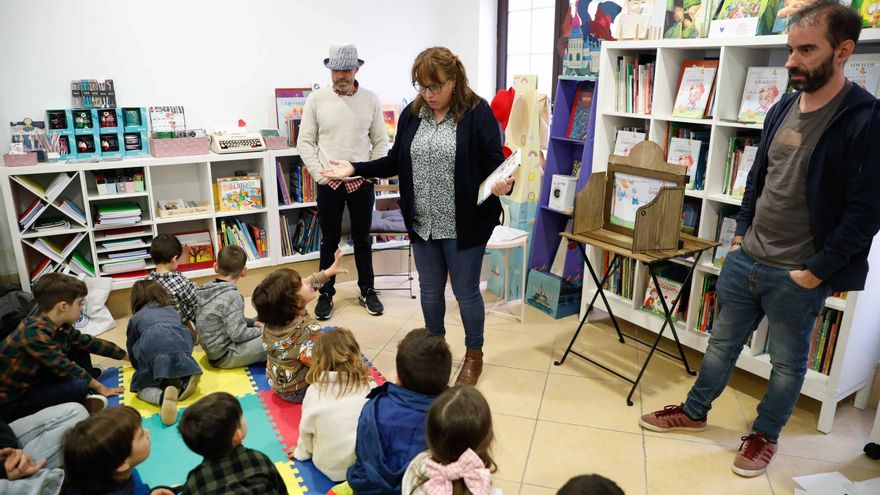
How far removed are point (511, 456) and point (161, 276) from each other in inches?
77.7

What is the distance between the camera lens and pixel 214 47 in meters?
4.20

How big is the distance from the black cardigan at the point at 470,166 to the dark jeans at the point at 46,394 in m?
1.59

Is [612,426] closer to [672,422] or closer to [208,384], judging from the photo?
[672,422]

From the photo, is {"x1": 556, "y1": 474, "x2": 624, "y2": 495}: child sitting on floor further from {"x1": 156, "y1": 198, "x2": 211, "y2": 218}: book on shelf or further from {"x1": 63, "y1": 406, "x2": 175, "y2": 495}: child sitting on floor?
{"x1": 156, "y1": 198, "x2": 211, "y2": 218}: book on shelf

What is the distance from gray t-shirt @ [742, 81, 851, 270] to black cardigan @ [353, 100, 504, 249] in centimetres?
105

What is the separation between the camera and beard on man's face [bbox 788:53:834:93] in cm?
198

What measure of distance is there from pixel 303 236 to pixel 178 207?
2.81ft

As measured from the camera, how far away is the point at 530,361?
10.9ft

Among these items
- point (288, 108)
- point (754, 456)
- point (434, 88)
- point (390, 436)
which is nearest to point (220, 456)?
point (390, 436)

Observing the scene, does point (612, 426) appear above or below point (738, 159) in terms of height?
below

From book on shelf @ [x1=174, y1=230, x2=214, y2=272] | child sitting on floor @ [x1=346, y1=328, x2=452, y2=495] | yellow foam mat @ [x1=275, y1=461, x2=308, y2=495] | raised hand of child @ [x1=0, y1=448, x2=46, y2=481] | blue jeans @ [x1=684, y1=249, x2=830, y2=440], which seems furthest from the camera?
book on shelf @ [x1=174, y1=230, x2=214, y2=272]

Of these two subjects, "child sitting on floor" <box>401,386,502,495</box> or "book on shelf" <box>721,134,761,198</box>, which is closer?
"child sitting on floor" <box>401,386,502,495</box>

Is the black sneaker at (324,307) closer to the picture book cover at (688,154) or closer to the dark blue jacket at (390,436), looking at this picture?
the dark blue jacket at (390,436)

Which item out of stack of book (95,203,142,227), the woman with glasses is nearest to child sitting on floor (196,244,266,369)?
the woman with glasses
